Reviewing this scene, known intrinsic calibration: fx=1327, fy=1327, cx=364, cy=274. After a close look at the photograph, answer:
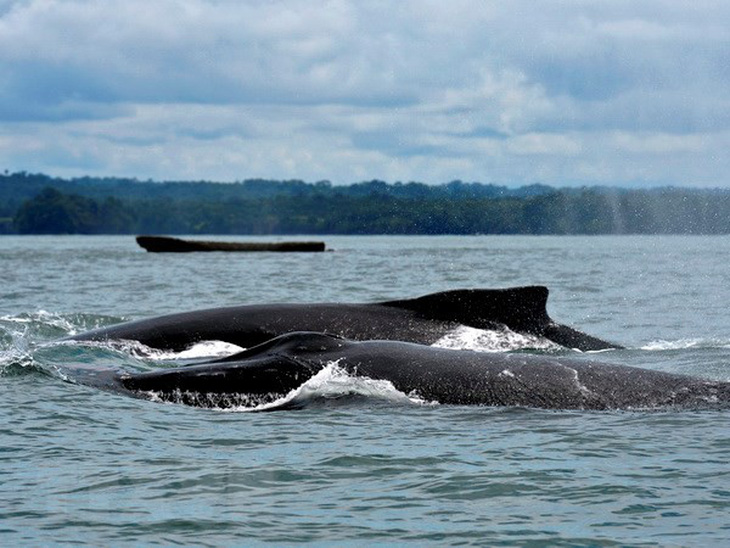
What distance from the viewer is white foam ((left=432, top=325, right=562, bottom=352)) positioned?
14.0m

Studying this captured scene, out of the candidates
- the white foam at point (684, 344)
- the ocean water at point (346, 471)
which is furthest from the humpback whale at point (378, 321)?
the white foam at point (684, 344)

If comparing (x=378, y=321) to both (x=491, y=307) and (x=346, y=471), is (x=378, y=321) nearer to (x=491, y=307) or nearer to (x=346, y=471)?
(x=491, y=307)

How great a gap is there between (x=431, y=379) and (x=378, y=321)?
3.90 metres

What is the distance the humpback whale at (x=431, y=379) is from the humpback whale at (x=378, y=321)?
312 cm

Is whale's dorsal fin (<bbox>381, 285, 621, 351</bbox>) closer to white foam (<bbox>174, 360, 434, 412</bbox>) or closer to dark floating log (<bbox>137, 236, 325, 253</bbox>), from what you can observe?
white foam (<bbox>174, 360, 434, 412</bbox>)

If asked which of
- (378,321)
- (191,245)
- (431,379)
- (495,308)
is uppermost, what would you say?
(191,245)

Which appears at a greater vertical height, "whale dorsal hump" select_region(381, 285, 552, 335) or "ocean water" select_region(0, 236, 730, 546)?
"whale dorsal hump" select_region(381, 285, 552, 335)

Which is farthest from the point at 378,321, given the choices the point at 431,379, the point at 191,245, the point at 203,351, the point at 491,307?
the point at 191,245

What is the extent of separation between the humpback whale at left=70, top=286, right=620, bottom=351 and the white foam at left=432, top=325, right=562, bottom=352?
7 centimetres

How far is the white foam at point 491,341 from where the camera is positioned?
46.0 feet

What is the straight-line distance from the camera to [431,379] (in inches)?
427

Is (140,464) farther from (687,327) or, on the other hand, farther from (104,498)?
(687,327)

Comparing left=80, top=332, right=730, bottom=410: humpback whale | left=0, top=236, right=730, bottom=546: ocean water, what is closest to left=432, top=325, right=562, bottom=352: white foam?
left=0, top=236, right=730, bottom=546: ocean water

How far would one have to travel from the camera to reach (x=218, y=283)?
127ft
